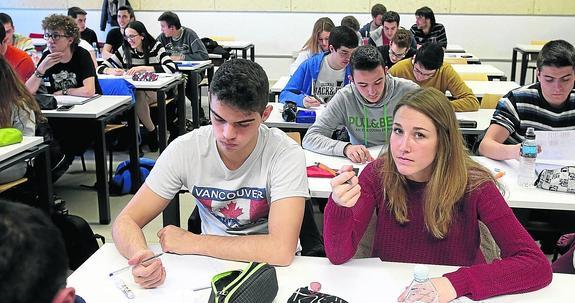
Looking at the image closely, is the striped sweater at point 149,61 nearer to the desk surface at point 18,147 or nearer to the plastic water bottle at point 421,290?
the desk surface at point 18,147

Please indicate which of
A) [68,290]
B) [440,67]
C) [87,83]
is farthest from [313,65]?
[68,290]

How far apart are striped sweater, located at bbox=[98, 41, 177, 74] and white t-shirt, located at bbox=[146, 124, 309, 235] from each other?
13.0ft

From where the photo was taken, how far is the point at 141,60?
6035 millimetres

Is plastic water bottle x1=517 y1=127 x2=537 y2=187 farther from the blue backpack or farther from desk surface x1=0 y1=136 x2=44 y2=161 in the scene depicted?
the blue backpack

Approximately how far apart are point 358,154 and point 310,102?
132 cm

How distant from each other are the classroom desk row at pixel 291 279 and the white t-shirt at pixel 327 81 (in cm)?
269

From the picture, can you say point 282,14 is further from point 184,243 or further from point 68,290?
point 68,290

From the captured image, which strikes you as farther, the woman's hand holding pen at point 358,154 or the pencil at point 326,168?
the woman's hand holding pen at point 358,154

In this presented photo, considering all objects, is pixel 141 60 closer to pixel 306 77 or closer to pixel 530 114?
pixel 306 77

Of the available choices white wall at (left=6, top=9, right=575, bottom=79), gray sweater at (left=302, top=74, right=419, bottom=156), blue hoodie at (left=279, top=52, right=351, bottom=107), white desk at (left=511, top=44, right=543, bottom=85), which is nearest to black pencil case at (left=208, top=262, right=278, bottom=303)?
gray sweater at (left=302, top=74, right=419, bottom=156)

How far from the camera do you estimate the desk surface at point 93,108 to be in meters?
3.89

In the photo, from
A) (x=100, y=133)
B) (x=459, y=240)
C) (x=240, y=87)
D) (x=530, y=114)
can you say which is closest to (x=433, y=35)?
(x=530, y=114)

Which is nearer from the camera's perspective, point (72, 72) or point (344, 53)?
point (344, 53)

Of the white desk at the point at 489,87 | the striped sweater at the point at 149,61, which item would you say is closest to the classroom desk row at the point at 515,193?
the white desk at the point at 489,87
